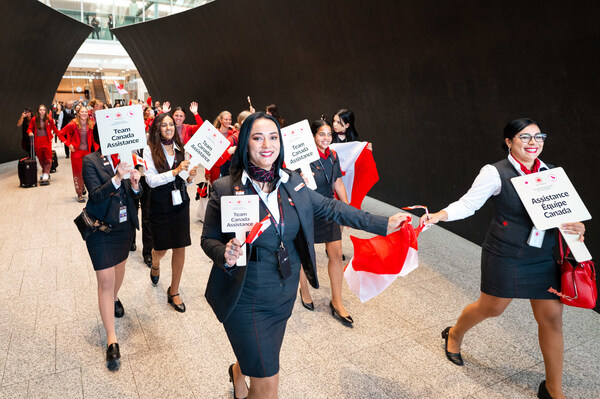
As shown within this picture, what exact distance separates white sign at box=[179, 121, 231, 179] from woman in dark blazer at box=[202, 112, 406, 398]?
1.91 meters

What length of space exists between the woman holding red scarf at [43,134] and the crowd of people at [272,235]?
753 cm

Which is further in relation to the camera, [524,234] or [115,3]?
[115,3]

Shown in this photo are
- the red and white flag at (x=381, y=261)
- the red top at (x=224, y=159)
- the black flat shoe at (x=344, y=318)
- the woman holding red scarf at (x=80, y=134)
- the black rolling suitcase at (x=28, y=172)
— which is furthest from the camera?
the black rolling suitcase at (x=28, y=172)

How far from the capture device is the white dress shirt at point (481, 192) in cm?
263

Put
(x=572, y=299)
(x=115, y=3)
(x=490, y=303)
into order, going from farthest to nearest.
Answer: (x=115, y=3) → (x=490, y=303) → (x=572, y=299)

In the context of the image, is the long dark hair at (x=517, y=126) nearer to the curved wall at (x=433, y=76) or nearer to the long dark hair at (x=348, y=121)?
the curved wall at (x=433, y=76)

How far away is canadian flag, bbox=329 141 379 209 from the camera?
473 cm

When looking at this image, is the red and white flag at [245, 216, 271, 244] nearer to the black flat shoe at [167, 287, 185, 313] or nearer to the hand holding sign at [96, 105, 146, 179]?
the hand holding sign at [96, 105, 146, 179]

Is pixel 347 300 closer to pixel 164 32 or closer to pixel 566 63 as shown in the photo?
pixel 566 63

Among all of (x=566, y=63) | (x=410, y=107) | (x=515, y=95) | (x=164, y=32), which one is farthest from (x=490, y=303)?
(x=164, y=32)

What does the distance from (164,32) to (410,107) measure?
36.7 feet

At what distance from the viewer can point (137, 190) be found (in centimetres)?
326

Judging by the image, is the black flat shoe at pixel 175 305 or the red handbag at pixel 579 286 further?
the black flat shoe at pixel 175 305

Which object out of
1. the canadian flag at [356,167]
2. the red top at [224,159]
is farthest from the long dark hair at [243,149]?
the red top at [224,159]
